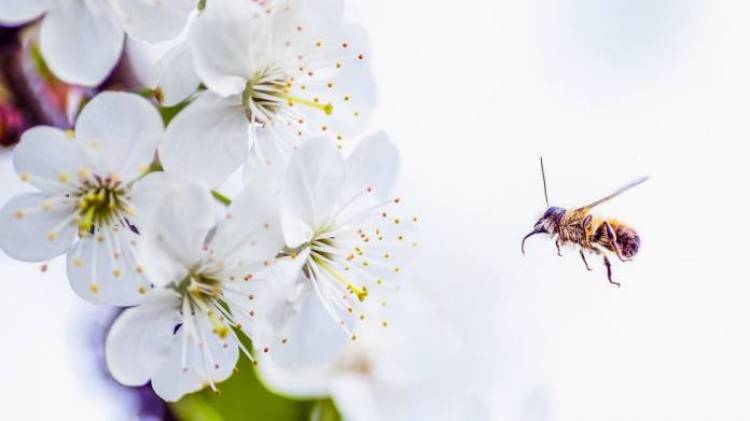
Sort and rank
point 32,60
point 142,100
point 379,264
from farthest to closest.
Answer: point 379,264 → point 32,60 → point 142,100

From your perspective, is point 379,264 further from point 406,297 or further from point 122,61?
point 122,61

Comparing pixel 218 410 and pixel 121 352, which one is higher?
pixel 121 352

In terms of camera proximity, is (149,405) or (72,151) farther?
(149,405)

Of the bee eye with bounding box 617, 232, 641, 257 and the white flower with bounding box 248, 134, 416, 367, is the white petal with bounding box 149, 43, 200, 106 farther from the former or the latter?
the bee eye with bounding box 617, 232, 641, 257

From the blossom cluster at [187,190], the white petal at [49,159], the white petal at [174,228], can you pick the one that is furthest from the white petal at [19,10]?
the white petal at [174,228]

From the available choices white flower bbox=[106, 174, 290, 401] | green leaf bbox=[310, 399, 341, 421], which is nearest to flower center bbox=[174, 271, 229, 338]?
white flower bbox=[106, 174, 290, 401]

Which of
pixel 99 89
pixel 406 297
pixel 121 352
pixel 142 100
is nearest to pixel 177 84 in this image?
pixel 142 100
